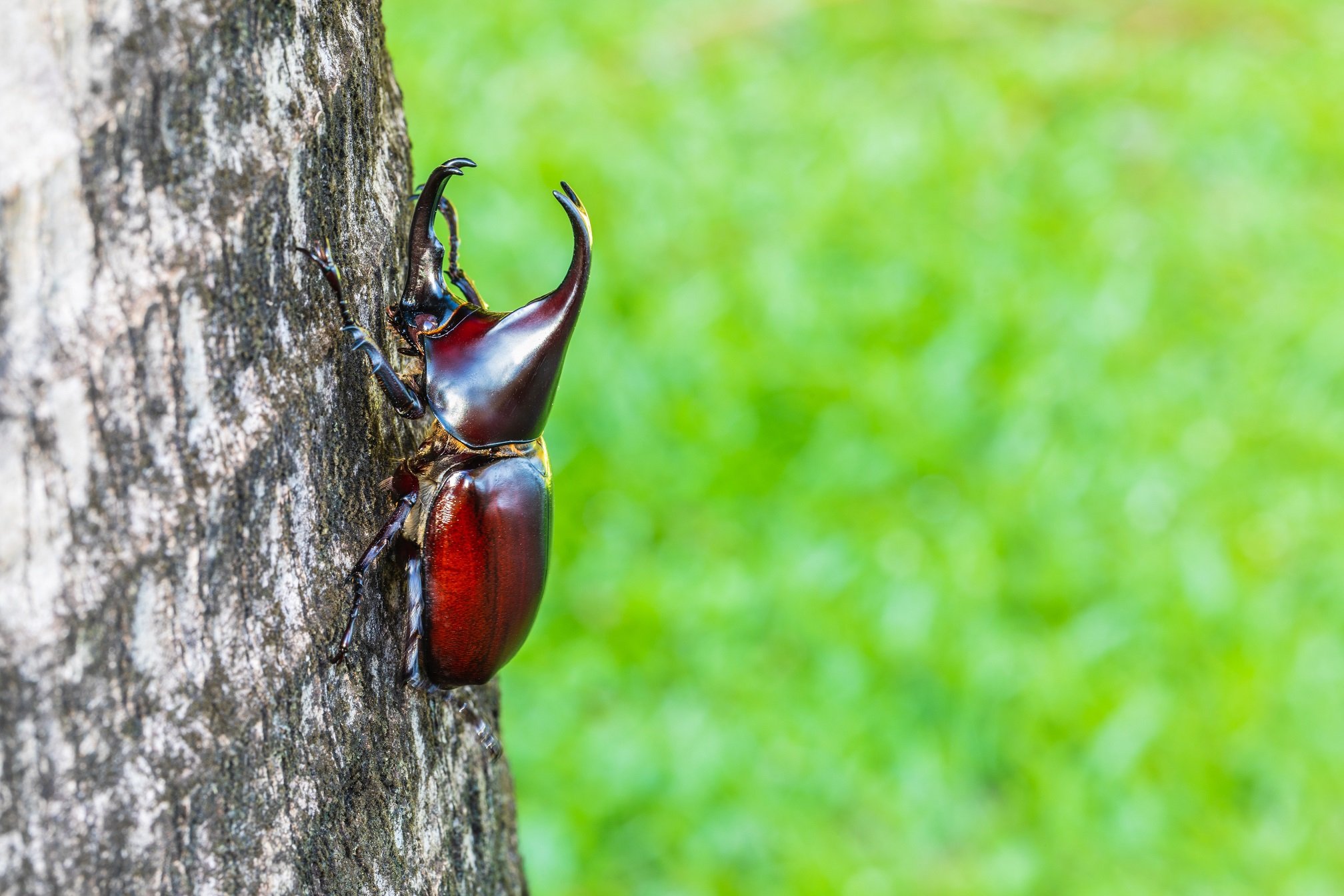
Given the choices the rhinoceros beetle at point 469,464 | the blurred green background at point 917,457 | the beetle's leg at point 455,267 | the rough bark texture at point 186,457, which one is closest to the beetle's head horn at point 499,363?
the rhinoceros beetle at point 469,464

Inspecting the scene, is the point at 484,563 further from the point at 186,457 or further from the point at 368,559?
the point at 186,457

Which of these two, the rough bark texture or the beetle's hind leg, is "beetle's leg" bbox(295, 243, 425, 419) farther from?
the beetle's hind leg

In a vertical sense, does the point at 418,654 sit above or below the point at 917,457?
below

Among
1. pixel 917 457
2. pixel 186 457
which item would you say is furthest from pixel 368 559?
pixel 917 457

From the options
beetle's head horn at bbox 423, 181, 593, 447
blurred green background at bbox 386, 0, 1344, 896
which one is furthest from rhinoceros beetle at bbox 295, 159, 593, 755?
blurred green background at bbox 386, 0, 1344, 896

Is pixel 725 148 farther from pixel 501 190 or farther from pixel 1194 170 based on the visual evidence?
pixel 1194 170

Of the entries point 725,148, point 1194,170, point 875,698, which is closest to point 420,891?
point 875,698
